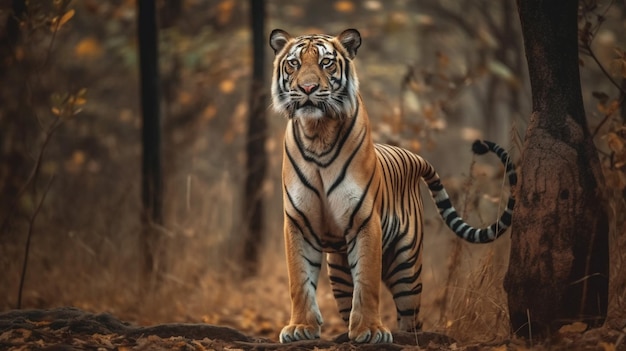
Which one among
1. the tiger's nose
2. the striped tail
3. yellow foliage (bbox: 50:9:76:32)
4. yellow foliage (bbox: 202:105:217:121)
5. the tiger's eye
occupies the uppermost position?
yellow foliage (bbox: 50:9:76:32)

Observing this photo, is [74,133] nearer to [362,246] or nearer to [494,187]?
[494,187]

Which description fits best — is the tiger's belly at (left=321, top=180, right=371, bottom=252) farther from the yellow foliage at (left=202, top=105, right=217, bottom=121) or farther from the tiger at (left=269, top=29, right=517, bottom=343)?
the yellow foliage at (left=202, top=105, right=217, bottom=121)

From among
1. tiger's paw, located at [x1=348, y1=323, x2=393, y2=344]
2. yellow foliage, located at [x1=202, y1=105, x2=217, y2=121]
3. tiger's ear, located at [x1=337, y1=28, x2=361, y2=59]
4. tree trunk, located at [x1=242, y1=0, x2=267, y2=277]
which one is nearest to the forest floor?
tiger's paw, located at [x1=348, y1=323, x2=393, y2=344]

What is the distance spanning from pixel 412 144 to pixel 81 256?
11.0 feet

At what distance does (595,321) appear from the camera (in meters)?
4.98

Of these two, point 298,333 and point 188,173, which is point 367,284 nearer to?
point 298,333

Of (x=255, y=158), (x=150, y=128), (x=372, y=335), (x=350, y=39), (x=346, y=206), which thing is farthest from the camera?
(x=255, y=158)

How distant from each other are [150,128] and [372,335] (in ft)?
12.9

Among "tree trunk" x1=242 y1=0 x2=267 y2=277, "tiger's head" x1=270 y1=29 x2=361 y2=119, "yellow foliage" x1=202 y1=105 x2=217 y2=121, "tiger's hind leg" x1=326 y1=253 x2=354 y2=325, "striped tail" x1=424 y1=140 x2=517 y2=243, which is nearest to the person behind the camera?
"tiger's head" x1=270 y1=29 x2=361 y2=119

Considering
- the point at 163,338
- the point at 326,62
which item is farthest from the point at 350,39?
the point at 163,338

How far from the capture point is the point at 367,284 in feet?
16.6

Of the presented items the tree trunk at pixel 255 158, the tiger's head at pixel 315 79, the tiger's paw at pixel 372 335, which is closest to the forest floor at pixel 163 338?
the tiger's paw at pixel 372 335

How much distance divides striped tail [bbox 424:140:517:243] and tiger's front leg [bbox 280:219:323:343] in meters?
1.12

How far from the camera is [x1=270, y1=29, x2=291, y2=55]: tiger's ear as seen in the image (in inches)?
213
